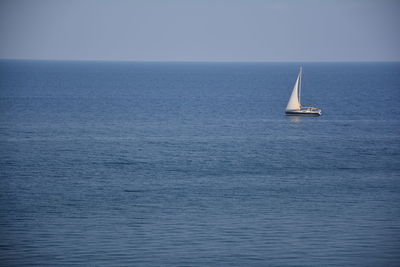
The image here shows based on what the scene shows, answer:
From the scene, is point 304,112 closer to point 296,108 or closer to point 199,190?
point 296,108

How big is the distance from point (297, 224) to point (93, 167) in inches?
1160

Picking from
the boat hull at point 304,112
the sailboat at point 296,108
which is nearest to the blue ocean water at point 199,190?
the boat hull at point 304,112

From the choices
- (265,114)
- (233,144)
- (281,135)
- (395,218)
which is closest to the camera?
(395,218)

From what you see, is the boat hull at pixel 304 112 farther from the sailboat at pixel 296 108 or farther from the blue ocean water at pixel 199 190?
the blue ocean water at pixel 199 190

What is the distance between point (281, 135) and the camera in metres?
97.2

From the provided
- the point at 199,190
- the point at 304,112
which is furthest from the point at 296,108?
the point at 199,190

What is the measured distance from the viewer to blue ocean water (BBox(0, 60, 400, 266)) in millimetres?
47156

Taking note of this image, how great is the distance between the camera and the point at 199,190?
209ft

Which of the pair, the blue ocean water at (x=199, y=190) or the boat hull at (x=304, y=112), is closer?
the blue ocean water at (x=199, y=190)

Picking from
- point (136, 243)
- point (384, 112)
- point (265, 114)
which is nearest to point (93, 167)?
point (136, 243)

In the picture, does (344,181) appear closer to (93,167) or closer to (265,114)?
(93,167)

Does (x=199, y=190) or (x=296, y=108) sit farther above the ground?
(x=296, y=108)

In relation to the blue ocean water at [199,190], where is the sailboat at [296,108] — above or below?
above

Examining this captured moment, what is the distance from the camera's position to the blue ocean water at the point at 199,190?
47156mm
